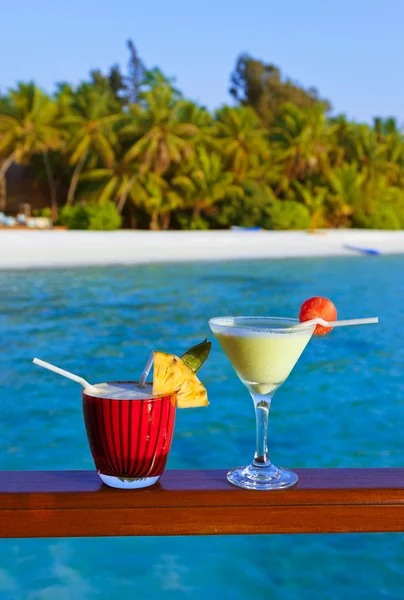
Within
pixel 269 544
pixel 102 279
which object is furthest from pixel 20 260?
pixel 269 544

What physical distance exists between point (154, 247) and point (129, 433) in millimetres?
28142

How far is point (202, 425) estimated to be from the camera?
725 centimetres

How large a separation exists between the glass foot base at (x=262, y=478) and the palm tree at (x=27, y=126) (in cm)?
3907

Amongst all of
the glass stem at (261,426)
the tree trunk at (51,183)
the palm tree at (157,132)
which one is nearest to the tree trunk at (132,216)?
the palm tree at (157,132)

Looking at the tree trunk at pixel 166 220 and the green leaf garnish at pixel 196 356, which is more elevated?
the green leaf garnish at pixel 196 356

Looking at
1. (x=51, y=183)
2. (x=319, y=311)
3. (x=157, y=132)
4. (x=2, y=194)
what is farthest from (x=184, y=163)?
(x=319, y=311)

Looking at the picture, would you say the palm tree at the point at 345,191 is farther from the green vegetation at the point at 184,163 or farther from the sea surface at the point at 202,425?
the sea surface at the point at 202,425

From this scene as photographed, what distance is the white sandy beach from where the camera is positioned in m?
25.1

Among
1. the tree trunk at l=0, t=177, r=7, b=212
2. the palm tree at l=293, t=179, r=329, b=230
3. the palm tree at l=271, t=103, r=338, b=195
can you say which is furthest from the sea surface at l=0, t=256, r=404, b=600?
the palm tree at l=271, t=103, r=338, b=195

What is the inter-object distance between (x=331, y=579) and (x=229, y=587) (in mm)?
615

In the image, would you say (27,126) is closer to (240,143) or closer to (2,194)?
(2,194)

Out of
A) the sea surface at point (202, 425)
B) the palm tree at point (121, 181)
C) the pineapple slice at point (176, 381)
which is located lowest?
the sea surface at point (202, 425)

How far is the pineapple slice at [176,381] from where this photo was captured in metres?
1.29

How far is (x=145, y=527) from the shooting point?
1.29m
